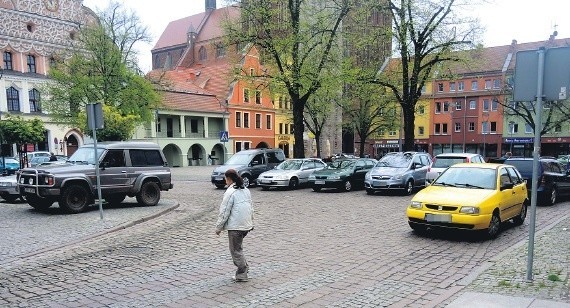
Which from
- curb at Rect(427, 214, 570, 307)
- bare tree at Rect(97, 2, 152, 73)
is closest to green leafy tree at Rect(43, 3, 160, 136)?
bare tree at Rect(97, 2, 152, 73)

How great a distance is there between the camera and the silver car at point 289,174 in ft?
64.8

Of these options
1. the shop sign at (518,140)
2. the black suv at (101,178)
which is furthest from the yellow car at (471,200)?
the shop sign at (518,140)

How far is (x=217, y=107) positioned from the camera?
52156 millimetres

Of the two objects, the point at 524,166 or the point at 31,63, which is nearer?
the point at 524,166

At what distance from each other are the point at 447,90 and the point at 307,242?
63.5m

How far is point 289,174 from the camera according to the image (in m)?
20.0

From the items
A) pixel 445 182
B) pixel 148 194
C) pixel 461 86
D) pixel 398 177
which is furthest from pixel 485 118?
pixel 148 194

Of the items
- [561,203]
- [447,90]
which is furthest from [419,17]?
[447,90]

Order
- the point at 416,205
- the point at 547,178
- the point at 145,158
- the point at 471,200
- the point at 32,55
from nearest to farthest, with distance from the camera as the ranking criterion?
the point at 471,200
the point at 416,205
the point at 547,178
the point at 145,158
the point at 32,55

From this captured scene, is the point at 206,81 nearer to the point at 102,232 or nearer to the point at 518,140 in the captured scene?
the point at 518,140

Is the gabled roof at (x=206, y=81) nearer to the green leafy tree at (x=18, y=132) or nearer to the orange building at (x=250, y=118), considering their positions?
the orange building at (x=250, y=118)

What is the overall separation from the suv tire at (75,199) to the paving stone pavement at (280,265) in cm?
83

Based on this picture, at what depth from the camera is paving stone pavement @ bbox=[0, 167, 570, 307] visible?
17.5 ft

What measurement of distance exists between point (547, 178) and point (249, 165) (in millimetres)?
13049
